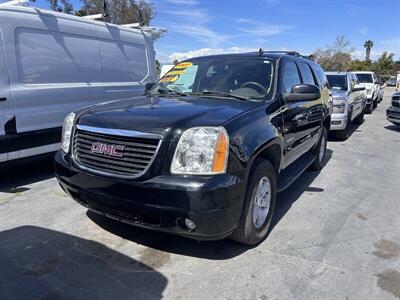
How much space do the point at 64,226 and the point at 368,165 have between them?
18.1ft

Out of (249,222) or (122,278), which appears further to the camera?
(249,222)

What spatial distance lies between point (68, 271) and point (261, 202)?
6.03 ft

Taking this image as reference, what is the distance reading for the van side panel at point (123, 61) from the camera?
657 cm

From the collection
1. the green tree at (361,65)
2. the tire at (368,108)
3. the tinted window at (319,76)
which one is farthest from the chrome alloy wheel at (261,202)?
the green tree at (361,65)

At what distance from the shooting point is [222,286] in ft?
9.55

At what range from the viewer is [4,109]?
491cm

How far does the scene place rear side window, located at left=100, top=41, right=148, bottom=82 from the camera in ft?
21.6

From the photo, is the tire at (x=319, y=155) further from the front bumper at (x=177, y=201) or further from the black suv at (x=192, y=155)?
the front bumper at (x=177, y=201)

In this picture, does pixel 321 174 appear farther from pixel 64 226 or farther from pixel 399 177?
pixel 64 226

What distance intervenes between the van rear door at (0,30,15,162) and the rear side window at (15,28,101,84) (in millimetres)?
223

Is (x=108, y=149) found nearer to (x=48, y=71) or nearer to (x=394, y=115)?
(x=48, y=71)

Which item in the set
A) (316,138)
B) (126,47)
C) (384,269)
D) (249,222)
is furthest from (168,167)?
(126,47)

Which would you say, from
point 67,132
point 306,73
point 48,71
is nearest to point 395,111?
point 306,73

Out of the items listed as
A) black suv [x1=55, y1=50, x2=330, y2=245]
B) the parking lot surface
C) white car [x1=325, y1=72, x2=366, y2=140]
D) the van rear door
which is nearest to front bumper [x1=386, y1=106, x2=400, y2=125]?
white car [x1=325, y1=72, x2=366, y2=140]
